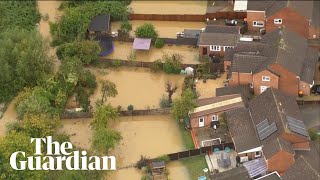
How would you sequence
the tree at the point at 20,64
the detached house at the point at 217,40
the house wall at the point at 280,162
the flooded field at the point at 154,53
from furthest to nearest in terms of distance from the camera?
1. the flooded field at the point at 154,53
2. the detached house at the point at 217,40
3. the tree at the point at 20,64
4. the house wall at the point at 280,162

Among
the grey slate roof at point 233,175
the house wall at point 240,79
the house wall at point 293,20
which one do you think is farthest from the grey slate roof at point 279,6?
the grey slate roof at point 233,175

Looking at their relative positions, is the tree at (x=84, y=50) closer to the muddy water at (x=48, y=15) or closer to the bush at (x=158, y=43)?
the muddy water at (x=48, y=15)

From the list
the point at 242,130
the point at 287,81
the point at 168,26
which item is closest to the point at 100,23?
the point at 168,26

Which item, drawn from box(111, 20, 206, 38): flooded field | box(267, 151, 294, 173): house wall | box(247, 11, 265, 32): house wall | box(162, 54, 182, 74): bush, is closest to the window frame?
box(162, 54, 182, 74): bush

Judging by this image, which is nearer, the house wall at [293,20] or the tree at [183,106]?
the tree at [183,106]

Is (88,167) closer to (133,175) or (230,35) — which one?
(133,175)

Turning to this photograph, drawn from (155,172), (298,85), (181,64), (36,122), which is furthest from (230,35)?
(36,122)
